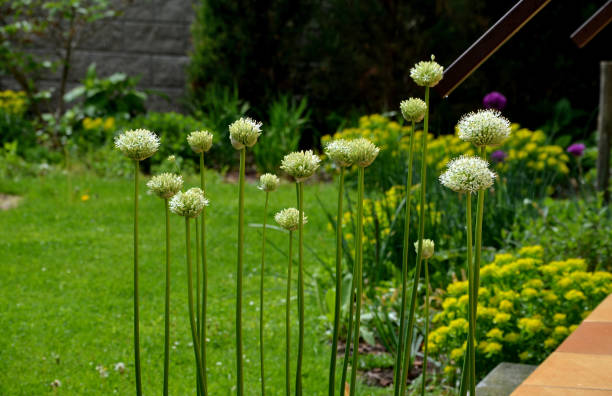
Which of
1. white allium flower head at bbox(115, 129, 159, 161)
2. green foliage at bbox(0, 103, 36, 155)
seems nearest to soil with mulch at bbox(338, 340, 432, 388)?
white allium flower head at bbox(115, 129, 159, 161)

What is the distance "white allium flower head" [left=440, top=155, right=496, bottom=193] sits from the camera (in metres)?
0.99

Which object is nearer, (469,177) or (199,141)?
(469,177)

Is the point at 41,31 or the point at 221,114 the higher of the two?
the point at 41,31

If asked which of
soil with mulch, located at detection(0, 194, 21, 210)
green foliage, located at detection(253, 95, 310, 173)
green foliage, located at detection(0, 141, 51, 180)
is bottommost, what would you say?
soil with mulch, located at detection(0, 194, 21, 210)

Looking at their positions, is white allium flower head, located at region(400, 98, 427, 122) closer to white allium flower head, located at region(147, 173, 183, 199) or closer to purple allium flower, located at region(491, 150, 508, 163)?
white allium flower head, located at region(147, 173, 183, 199)

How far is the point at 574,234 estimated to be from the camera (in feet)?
10.9

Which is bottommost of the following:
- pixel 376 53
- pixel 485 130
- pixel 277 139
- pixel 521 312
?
pixel 521 312

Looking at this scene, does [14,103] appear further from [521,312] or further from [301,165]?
[301,165]

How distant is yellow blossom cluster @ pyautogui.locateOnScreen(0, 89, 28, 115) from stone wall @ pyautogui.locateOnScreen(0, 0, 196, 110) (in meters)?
0.95

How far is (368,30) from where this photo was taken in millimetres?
7438

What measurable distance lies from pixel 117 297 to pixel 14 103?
180 inches

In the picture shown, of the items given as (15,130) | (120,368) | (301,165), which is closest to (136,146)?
(301,165)

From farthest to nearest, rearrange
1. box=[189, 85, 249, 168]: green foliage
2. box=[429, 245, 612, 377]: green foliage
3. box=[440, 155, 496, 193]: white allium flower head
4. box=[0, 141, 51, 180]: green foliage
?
box=[189, 85, 249, 168]: green foliage
box=[0, 141, 51, 180]: green foliage
box=[429, 245, 612, 377]: green foliage
box=[440, 155, 496, 193]: white allium flower head

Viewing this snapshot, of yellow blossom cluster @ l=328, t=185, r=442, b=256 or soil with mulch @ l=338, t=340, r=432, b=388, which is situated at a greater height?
yellow blossom cluster @ l=328, t=185, r=442, b=256
